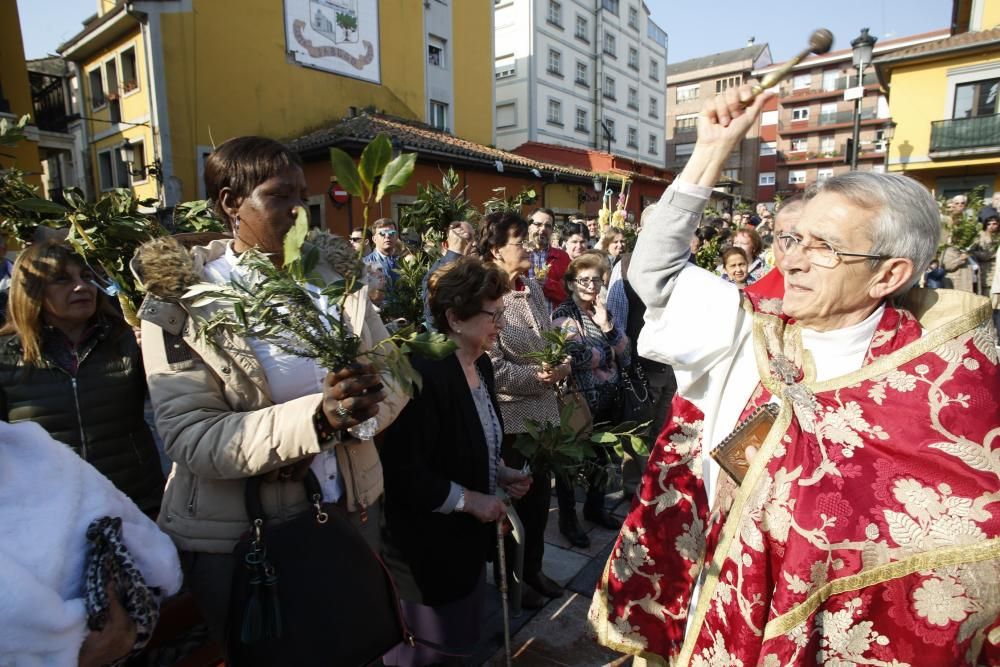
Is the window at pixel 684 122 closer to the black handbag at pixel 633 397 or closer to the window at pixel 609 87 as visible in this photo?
the window at pixel 609 87

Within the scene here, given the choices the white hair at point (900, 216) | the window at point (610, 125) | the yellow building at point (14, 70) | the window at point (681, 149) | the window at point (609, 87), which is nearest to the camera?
the white hair at point (900, 216)

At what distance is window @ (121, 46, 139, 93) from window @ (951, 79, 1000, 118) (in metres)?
26.3

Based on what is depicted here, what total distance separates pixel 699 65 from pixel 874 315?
62219 mm

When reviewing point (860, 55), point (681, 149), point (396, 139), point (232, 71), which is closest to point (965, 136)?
point (860, 55)

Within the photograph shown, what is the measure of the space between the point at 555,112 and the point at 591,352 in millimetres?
30768

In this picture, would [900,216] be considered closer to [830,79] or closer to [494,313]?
[494,313]

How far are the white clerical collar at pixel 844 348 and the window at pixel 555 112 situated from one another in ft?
105

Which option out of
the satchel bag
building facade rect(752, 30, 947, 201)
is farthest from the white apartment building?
the satchel bag

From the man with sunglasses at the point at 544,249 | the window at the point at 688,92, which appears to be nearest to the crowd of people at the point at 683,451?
the man with sunglasses at the point at 544,249

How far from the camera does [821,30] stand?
1603 mm

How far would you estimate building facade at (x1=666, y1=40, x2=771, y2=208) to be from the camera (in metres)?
51.7

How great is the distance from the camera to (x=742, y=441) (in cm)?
154

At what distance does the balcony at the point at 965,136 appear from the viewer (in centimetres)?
1958

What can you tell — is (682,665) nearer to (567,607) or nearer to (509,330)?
(567,607)
